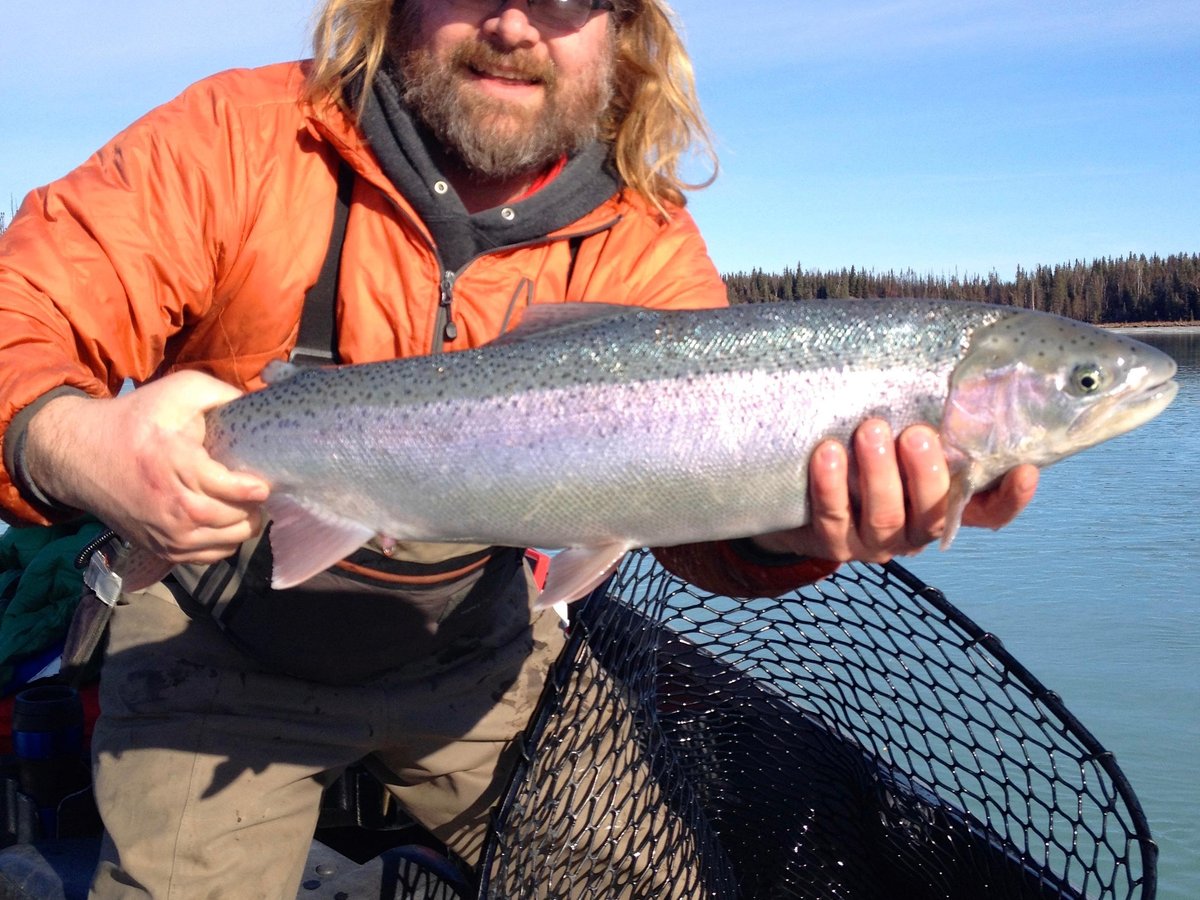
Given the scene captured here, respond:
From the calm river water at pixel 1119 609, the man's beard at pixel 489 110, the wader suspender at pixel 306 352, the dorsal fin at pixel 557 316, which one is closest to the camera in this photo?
the dorsal fin at pixel 557 316

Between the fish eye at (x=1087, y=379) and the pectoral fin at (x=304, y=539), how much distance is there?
1.82 meters

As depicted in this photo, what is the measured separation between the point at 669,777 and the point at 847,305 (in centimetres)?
186

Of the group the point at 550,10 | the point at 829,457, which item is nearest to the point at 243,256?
the point at 550,10

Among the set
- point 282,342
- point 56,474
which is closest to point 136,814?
point 56,474

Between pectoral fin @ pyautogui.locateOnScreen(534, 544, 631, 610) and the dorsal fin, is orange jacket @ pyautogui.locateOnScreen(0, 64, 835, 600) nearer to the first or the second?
the dorsal fin

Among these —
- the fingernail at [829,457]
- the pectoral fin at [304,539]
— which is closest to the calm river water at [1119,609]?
the fingernail at [829,457]

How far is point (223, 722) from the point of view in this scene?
133 inches

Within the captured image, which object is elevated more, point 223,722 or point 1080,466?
point 223,722

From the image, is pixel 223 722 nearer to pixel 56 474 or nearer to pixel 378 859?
pixel 378 859

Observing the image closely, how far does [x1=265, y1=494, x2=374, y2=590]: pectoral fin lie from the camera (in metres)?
2.71

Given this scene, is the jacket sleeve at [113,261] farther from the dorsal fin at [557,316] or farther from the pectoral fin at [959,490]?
the pectoral fin at [959,490]

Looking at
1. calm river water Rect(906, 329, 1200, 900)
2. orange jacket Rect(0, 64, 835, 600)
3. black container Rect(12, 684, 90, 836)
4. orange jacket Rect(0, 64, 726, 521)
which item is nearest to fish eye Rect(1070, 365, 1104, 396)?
orange jacket Rect(0, 64, 835, 600)

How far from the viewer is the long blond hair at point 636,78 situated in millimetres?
3721

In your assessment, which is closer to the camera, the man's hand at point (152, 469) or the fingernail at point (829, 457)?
the man's hand at point (152, 469)
